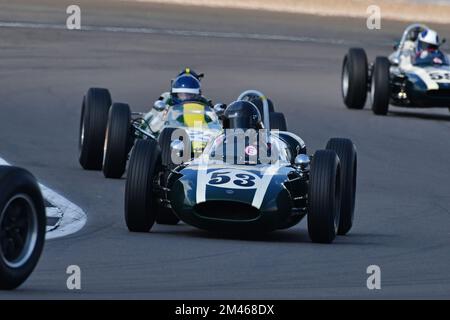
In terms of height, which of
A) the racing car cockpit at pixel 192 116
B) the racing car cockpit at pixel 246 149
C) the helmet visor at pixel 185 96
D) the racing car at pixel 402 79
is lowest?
the racing car at pixel 402 79

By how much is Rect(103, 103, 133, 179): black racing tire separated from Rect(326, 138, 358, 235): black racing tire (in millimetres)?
3543

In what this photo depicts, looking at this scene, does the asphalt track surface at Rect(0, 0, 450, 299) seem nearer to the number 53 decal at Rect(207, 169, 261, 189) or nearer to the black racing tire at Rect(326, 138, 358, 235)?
the black racing tire at Rect(326, 138, 358, 235)

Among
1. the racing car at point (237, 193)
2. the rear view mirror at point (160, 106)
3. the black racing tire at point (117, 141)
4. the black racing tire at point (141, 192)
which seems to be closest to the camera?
the racing car at point (237, 193)

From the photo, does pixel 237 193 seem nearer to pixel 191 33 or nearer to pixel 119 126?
pixel 119 126

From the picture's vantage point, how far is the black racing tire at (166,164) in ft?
48.2

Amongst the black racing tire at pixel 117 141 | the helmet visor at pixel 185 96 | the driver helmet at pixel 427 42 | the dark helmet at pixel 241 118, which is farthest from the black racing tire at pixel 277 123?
the driver helmet at pixel 427 42

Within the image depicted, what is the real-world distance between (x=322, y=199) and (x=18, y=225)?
159 inches

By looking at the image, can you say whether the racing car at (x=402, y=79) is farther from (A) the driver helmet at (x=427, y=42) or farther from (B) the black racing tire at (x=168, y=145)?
(B) the black racing tire at (x=168, y=145)

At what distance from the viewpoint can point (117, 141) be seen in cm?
1778

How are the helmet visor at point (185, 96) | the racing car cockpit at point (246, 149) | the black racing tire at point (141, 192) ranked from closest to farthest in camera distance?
the black racing tire at point (141, 192) < the racing car cockpit at point (246, 149) < the helmet visor at point (185, 96)

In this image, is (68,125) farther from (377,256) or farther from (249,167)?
(377,256)

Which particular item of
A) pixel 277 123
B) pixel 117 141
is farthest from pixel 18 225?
pixel 117 141

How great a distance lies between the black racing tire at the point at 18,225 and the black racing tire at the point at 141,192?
10.8 ft

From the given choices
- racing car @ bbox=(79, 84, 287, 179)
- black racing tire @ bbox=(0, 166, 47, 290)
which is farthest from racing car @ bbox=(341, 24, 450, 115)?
black racing tire @ bbox=(0, 166, 47, 290)
